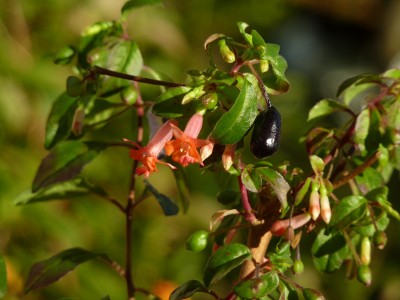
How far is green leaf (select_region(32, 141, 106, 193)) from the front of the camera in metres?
0.95

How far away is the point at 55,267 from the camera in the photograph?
0.94 metres

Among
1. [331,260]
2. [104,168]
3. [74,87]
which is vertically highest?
[74,87]

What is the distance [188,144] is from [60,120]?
22 cm

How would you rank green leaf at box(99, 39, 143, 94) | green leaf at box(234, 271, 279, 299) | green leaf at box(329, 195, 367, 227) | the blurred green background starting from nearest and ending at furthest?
green leaf at box(234, 271, 279, 299) → green leaf at box(329, 195, 367, 227) → green leaf at box(99, 39, 143, 94) → the blurred green background

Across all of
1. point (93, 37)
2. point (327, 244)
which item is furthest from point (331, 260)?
point (93, 37)

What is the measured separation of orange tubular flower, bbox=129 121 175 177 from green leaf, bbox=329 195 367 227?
0.53 ft

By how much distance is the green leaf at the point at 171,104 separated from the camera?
28.8 inches

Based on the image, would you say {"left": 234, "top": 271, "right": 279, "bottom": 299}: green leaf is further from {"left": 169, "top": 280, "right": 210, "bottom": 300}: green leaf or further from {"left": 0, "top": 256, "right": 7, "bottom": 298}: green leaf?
{"left": 0, "top": 256, "right": 7, "bottom": 298}: green leaf

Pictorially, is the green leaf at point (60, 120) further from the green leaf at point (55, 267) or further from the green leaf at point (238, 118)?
the green leaf at point (238, 118)

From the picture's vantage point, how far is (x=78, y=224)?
78.0 inches

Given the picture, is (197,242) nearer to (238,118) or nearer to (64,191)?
(238,118)

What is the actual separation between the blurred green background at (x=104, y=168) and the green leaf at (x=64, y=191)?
370 mm

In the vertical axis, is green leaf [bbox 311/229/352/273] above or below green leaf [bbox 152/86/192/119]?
below

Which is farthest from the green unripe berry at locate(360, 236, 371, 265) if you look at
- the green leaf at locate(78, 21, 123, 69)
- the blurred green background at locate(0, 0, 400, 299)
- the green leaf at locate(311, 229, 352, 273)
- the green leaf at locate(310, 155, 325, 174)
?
the blurred green background at locate(0, 0, 400, 299)
